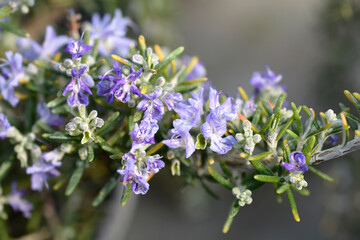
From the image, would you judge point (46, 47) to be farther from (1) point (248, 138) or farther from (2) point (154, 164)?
(1) point (248, 138)

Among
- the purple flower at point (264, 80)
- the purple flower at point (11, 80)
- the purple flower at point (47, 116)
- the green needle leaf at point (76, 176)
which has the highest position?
the purple flower at point (264, 80)

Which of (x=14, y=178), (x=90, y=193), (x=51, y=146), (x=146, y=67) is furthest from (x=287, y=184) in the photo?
(x=14, y=178)

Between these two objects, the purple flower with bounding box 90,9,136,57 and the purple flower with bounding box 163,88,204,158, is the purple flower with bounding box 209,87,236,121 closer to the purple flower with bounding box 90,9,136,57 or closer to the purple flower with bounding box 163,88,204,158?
the purple flower with bounding box 163,88,204,158

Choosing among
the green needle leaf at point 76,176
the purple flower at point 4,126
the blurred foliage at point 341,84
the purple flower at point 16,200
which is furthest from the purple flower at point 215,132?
the blurred foliage at point 341,84

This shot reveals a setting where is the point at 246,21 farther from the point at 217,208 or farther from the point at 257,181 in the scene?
the point at 257,181

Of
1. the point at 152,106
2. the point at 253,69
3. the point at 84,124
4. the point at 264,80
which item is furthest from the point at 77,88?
the point at 253,69

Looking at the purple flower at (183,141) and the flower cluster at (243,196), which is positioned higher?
the purple flower at (183,141)

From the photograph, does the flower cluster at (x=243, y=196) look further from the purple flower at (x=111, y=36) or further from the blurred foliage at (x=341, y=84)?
the blurred foliage at (x=341, y=84)
